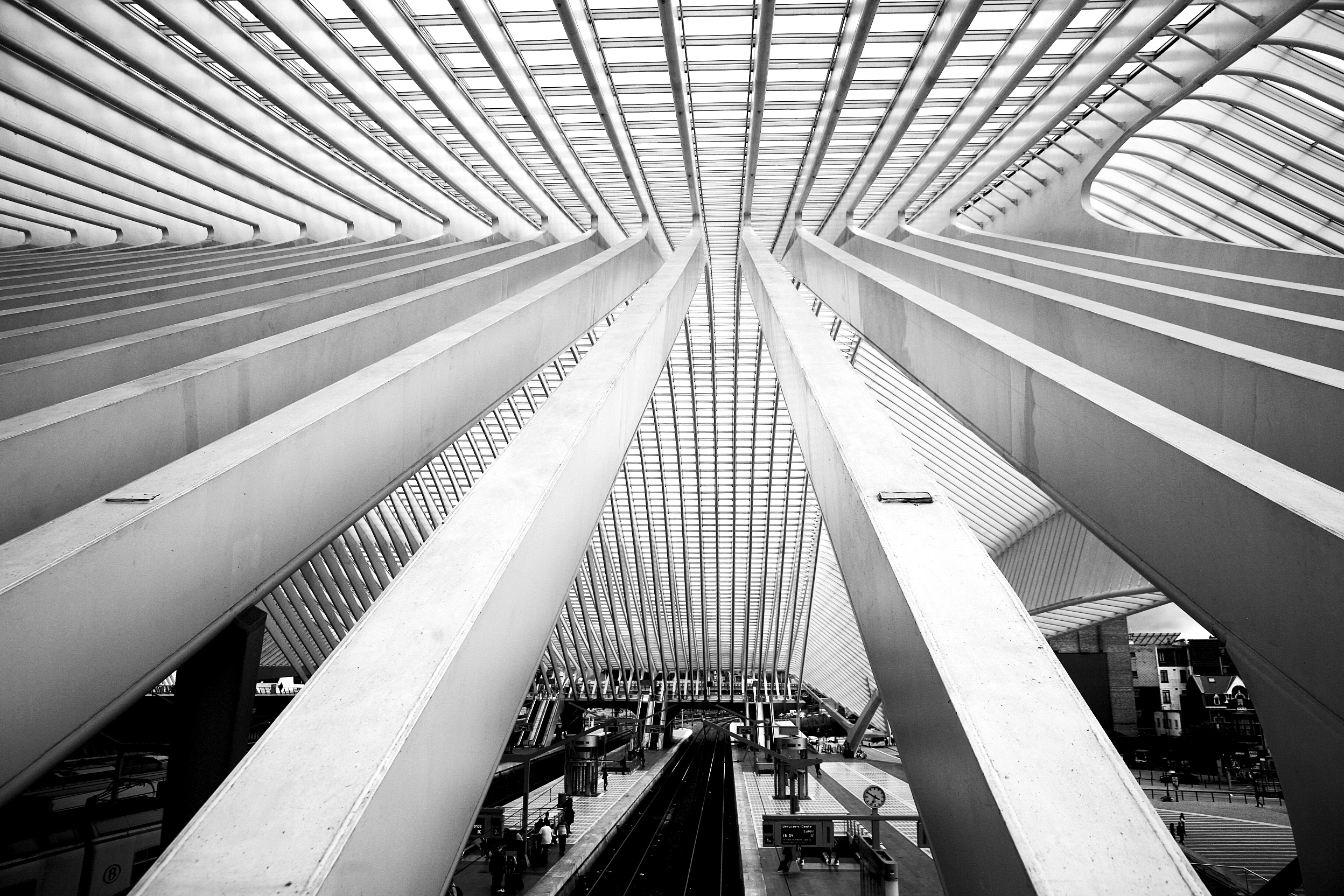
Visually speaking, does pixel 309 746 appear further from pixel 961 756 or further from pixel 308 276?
pixel 308 276

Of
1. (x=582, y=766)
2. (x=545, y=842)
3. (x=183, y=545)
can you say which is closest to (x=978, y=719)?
(x=183, y=545)

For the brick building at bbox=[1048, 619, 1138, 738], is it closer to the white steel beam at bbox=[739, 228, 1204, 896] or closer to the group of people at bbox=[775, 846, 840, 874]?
the group of people at bbox=[775, 846, 840, 874]

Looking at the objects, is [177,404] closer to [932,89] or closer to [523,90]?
[523,90]

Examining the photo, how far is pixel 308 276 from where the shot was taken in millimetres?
→ 12500

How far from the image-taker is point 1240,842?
1817cm

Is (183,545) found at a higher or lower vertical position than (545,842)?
higher

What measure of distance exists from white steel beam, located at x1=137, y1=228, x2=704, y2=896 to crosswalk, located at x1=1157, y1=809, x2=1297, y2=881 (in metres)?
14.9

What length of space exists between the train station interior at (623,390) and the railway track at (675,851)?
8.9 inches

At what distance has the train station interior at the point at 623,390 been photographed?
3.59 m

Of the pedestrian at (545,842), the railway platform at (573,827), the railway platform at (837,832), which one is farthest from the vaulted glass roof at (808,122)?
the pedestrian at (545,842)

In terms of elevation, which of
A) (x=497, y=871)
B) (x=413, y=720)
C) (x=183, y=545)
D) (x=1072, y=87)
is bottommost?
(x=497, y=871)

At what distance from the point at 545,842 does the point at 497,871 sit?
257 cm

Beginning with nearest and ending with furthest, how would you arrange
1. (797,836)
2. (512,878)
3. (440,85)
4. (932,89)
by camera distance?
1. (440,85)
2. (932,89)
3. (512,878)
4. (797,836)

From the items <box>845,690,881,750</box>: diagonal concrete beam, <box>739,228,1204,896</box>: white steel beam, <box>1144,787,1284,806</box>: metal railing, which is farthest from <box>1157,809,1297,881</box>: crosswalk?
<box>739,228,1204,896</box>: white steel beam
